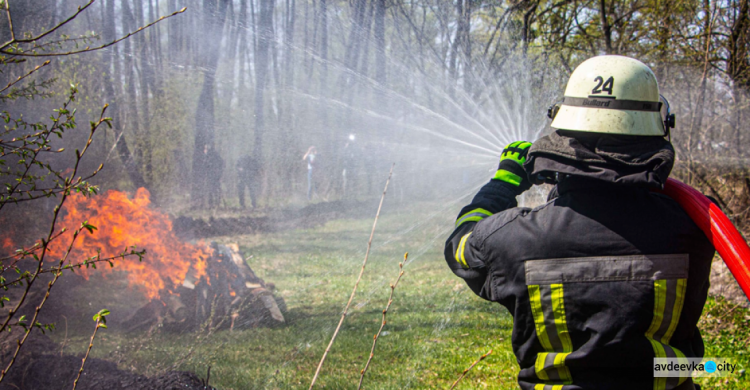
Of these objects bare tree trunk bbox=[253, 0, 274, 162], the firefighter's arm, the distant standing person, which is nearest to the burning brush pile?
the firefighter's arm

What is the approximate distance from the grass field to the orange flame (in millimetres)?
650

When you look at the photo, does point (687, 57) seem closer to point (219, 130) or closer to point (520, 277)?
point (520, 277)

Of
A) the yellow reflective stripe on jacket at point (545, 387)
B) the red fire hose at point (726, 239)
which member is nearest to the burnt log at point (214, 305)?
the yellow reflective stripe on jacket at point (545, 387)

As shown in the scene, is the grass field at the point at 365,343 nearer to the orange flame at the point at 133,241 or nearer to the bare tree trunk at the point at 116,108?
the orange flame at the point at 133,241

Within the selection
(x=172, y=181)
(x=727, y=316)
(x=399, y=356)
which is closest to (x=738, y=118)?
(x=727, y=316)

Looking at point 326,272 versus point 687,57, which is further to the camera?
point 326,272

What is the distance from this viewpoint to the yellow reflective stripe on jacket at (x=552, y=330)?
4.45 feet

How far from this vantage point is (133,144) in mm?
8844

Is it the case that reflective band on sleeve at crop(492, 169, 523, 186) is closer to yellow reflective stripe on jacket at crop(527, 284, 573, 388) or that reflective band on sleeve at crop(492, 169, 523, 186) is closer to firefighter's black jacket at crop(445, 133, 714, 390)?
firefighter's black jacket at crop(445, 133, 714, 390)

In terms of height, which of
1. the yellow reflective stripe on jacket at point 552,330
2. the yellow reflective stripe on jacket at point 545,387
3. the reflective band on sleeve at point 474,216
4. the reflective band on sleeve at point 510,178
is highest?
the reflective band on sleeve at point 510,178

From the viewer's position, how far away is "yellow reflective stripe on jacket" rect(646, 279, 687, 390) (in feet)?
4.32

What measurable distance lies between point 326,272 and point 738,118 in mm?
6091

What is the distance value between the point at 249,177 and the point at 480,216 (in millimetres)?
11280

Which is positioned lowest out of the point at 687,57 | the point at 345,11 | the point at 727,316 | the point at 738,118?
the point at 727,316
